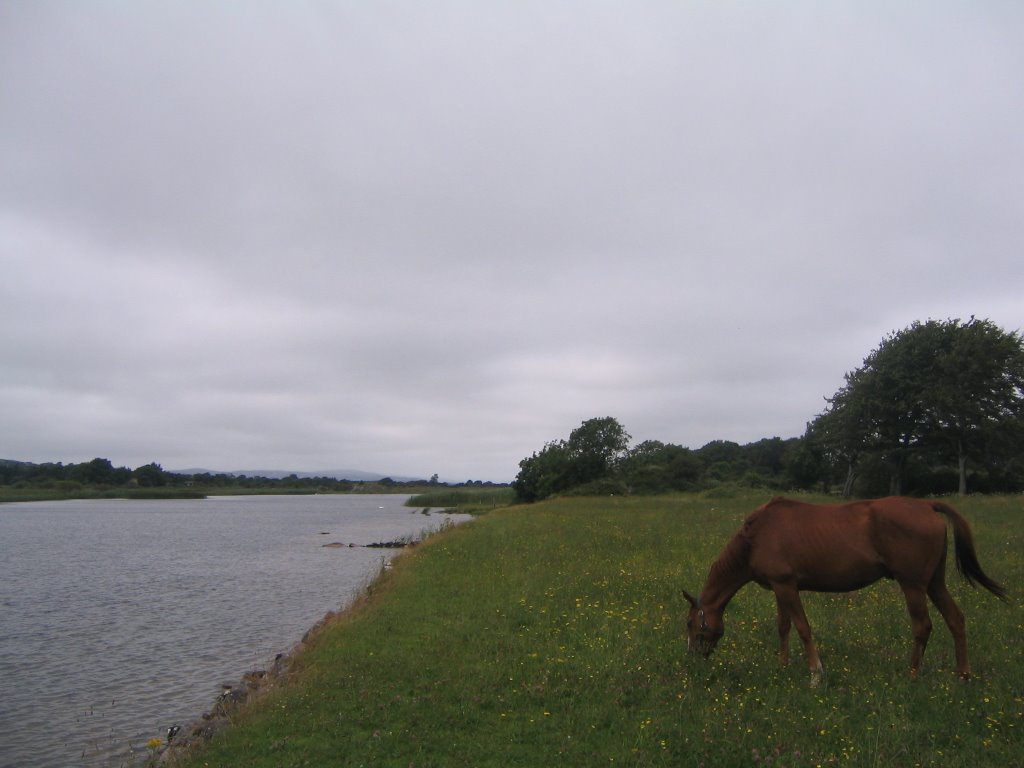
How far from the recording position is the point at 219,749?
8.08m

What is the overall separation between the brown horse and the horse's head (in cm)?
1

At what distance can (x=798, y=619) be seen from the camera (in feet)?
28.9

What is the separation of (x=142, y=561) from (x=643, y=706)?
33073 mm

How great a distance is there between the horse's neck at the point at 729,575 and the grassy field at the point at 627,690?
2.49 ft

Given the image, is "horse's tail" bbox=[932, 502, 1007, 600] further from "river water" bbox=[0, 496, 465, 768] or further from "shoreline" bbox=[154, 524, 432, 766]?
"river water" bbox=[0, 496, 465, 768]

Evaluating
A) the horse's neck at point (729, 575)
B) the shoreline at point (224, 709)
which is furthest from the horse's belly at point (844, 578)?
the shoreline at point (224, 709)

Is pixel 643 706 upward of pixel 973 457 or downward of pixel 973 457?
downward

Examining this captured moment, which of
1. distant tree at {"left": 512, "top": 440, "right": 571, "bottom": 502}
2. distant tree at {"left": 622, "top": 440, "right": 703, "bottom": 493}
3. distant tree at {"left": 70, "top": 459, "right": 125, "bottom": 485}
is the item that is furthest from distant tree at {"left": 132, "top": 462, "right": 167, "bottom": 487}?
distant tree at {"left": 622, "top": 440, "right": 703, "bottom": 493}

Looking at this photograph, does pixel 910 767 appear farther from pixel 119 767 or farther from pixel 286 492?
pixel 286 492

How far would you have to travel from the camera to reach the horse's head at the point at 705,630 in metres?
9.59

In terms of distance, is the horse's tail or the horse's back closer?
the horse's back

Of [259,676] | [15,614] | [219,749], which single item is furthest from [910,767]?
[15,614]

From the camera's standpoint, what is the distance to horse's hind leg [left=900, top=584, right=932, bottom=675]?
27.4 ft

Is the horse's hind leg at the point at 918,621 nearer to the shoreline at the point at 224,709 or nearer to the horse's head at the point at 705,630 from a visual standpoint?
the horse's head at the point at 705,630
